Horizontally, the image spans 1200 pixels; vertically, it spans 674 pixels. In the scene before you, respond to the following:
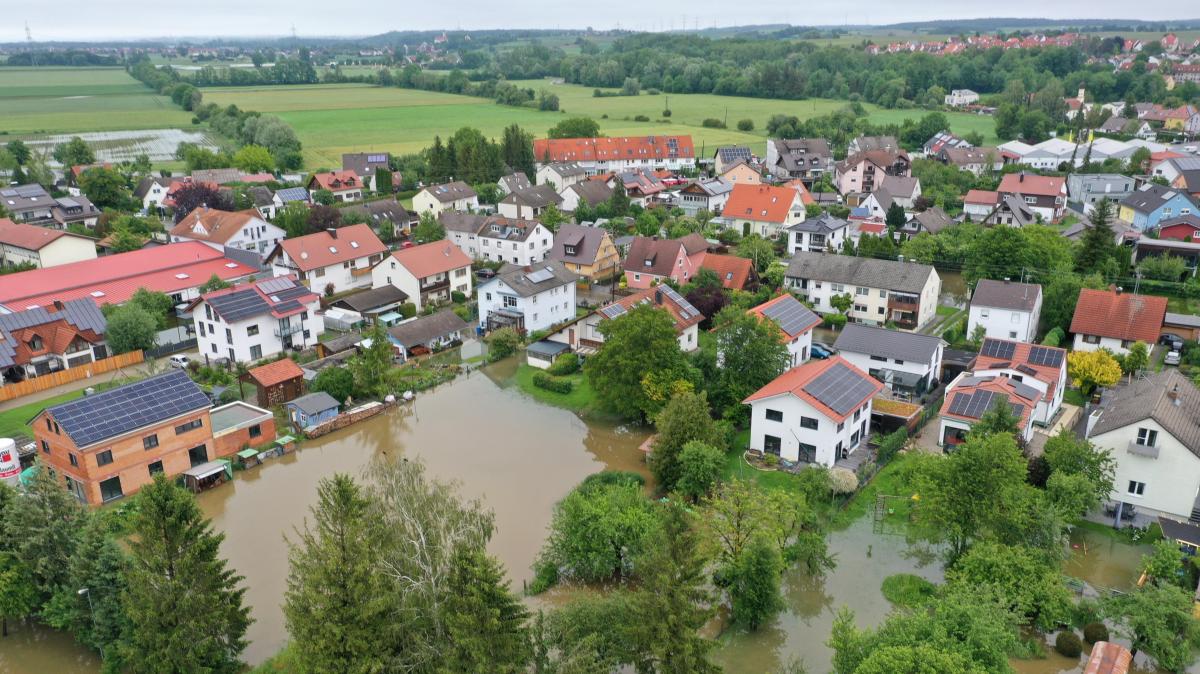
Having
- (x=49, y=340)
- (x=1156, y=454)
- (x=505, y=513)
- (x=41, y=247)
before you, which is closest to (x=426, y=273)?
(x=49, y=340)

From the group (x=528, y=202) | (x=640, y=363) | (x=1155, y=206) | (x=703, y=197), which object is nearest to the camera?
(x=640, y=363)

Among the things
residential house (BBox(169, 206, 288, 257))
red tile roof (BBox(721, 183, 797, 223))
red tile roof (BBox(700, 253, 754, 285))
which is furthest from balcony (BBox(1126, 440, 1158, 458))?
residential house (BBox(169, 206, 288, 257))

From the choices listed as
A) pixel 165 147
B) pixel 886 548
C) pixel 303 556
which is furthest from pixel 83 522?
pixel 165 147

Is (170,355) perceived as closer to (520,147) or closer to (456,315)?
(456,315)

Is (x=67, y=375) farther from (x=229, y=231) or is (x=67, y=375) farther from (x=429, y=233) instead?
(x=429, y=233)

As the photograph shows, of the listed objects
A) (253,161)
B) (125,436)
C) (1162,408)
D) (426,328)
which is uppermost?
(1162,408)

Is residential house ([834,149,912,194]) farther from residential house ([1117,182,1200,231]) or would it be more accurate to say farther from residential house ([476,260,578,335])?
residential house ([476,260,578,335])

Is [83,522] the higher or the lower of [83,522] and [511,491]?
the higher
